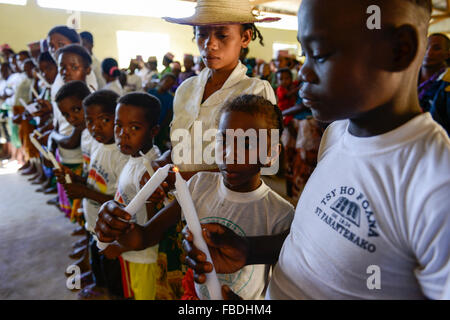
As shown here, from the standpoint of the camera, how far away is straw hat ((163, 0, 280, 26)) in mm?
1314

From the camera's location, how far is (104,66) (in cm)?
379

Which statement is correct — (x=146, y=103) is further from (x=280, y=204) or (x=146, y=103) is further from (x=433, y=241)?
(x=433, y=241)

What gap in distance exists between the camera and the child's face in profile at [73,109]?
2197mm

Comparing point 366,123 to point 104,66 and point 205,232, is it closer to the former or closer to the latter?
point 205,232

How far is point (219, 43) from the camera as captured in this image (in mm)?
1343

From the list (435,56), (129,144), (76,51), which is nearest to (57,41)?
(76,51)

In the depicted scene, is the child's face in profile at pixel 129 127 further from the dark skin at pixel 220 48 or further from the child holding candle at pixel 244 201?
the child holding candle at pixel 244 201

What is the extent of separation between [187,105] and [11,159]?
5.93 meters

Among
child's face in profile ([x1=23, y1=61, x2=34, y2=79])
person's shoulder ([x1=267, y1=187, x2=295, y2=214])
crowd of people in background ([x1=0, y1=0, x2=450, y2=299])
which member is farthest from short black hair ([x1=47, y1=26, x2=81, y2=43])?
person's shoulder ([x1=267, y1=187, x2=295, y2=214])

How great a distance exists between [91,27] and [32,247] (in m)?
7.19

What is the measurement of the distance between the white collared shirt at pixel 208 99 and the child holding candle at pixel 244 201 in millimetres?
284

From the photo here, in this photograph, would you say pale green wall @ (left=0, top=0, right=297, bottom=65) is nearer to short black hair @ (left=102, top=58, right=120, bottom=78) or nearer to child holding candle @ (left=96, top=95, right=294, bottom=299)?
short black hair @ (left=102, top=58, right=120, bottom=78)

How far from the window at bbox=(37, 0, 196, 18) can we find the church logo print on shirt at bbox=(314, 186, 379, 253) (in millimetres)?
4838

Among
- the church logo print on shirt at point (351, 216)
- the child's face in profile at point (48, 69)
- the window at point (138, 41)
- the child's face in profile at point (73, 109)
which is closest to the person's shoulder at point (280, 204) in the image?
the church logo print on shirt at point (351, 216)
